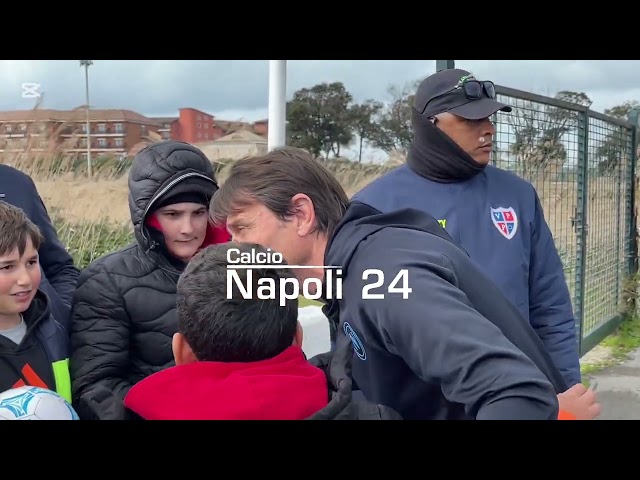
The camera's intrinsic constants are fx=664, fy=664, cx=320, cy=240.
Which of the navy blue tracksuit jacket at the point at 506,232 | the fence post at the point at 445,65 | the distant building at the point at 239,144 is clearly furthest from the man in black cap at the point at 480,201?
the distant building at the point at 239,144

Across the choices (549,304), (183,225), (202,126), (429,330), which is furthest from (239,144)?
(549,304)

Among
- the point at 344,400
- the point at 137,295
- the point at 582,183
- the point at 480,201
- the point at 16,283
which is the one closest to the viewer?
the point at 344,400

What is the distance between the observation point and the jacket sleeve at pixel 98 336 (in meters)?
1.09

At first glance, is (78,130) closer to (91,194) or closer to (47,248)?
(91,194)

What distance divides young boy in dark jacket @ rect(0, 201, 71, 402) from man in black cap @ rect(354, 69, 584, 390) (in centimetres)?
58

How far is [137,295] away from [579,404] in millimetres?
739

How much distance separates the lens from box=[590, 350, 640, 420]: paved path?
3.16 feet

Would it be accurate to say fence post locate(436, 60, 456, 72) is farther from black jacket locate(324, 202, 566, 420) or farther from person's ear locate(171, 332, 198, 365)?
person's ear locate(171, 332, 198, 365)

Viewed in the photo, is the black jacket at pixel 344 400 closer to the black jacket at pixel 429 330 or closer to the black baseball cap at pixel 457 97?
the black jacket at pixel 429 330

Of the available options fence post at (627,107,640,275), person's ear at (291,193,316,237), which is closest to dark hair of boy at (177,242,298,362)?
person's ear at (291,193,316,237)

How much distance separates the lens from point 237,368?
0.76 metres

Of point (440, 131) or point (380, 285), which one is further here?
point (440, 131)
